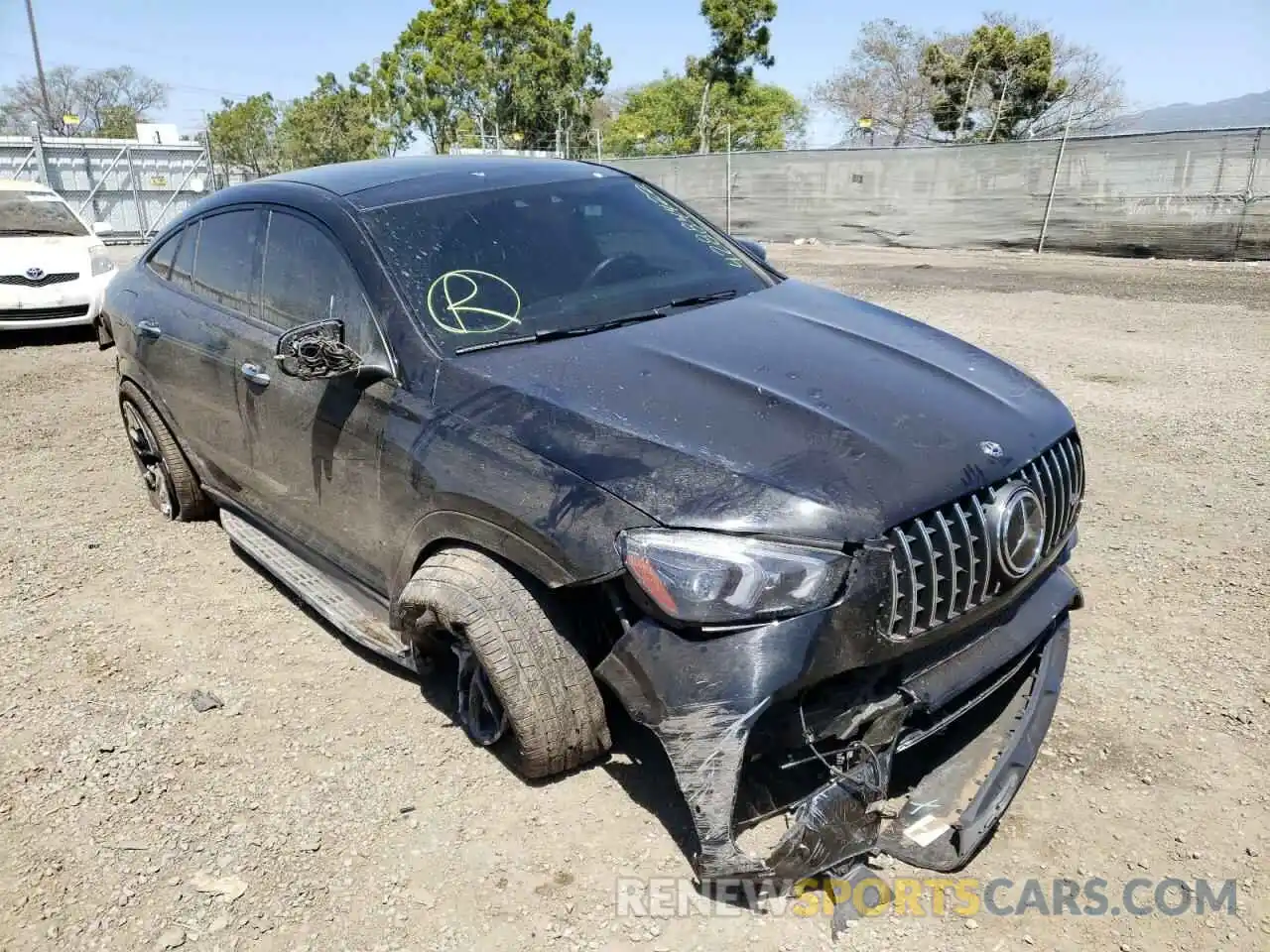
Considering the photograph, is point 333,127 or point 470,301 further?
point 333,127

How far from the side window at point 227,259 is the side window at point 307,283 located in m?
0.15

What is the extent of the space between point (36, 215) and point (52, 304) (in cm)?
154

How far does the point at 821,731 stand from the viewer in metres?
2.14

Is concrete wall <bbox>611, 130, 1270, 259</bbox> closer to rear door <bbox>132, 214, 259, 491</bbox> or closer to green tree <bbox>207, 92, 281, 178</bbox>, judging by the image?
rear door <bbox>132, 214, 259, 491</bbox>

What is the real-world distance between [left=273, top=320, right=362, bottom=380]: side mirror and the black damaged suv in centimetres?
1

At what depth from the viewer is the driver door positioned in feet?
9.68

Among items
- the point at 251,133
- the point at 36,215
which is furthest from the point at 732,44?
the point at 36,215

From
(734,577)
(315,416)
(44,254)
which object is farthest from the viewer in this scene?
(44,254)

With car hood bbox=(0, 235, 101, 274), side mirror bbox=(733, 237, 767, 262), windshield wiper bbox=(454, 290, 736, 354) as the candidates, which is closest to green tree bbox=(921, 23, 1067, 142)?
car hood bbox=(0, 235, 101, 274)

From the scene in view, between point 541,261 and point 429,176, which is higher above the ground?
point 429,176

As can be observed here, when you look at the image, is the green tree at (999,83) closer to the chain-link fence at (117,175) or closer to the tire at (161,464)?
the chain-link fence at (117,175)

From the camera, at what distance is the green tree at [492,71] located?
136ft

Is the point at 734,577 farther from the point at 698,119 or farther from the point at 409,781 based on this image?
the point at 698,119

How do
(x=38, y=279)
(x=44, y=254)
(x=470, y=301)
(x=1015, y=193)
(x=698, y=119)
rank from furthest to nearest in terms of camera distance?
1. (x=698, y=119)
2. (x=1015, y=193)
3. (x=44, y=254)
4. (x=38, y=279)
5. (x=470, y=301)
